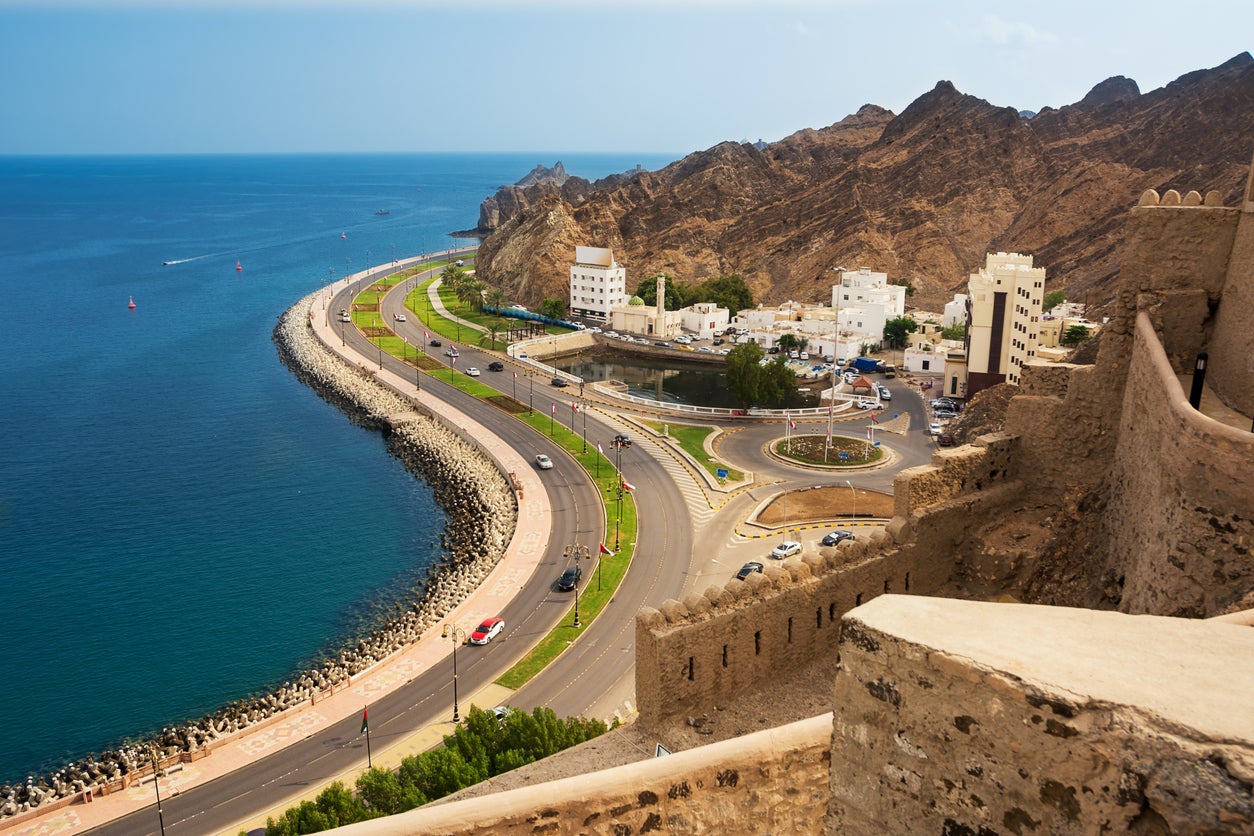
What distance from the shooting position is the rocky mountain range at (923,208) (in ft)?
475

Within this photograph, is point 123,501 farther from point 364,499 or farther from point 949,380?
point 949,380

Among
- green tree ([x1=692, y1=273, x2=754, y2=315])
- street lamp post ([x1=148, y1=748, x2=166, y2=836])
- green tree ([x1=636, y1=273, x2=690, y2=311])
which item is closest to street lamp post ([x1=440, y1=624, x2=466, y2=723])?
street lamp post ([x1=148, y1=748, x2=166, y2=836])

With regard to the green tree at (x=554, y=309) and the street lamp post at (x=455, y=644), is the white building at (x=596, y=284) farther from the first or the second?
the street lamp post at (x=455, y=644)

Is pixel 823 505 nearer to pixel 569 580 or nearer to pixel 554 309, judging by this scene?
pixel 569 580

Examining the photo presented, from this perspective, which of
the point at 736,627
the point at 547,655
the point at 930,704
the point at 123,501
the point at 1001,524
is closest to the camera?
the point at 930,704

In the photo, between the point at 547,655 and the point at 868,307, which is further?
the point at 868,307

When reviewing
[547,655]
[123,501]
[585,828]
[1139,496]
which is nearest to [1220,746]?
[585,828]

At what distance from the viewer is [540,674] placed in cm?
4459

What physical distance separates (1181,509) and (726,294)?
126151 mm

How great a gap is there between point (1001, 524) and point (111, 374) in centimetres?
11541

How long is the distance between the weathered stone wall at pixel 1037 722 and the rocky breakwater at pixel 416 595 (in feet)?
132

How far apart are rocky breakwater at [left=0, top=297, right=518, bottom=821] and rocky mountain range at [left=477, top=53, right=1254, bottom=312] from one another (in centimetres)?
5456

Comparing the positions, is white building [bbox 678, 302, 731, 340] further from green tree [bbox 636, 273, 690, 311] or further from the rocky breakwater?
the rocky breakwater

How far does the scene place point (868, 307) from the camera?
11675 centimetres
